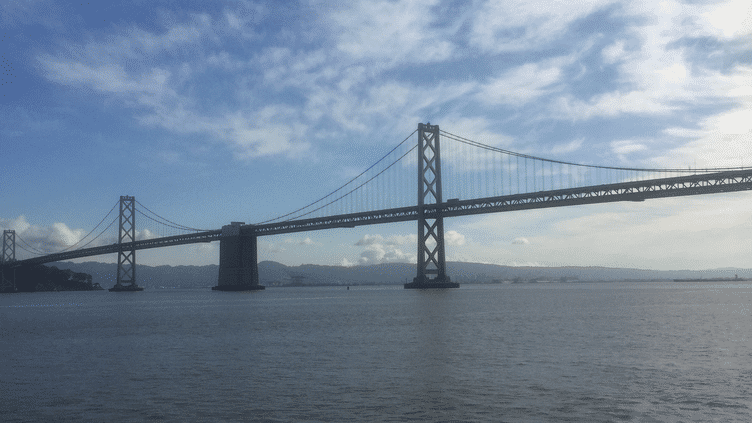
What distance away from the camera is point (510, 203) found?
71.4 metres

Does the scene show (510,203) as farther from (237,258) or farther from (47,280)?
(47,280)

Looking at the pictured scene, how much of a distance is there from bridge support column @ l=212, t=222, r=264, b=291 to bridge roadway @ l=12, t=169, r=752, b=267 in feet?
5.18

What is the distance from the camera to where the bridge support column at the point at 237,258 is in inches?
3597

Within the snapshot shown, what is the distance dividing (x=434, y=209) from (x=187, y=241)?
3760 cm

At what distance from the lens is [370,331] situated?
84.4 feet

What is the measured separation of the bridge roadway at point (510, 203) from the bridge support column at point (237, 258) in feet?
5.18

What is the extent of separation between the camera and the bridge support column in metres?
91.4

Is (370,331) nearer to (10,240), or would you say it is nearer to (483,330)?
(483,330)

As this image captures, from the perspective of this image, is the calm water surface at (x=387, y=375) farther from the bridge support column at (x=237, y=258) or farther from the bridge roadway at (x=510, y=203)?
the bridge support column at (x=237, y=258)

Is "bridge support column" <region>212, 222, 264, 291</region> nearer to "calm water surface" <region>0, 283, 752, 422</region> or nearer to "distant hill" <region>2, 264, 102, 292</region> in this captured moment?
"distant hill" <region>2, 264, 102, 292</region>

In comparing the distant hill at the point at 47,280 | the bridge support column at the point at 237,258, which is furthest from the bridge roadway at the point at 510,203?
the distant hill at the point at 47,280

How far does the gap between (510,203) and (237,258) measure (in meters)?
39.9

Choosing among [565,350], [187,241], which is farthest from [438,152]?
[565,350]

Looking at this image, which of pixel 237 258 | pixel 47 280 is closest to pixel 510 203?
pixel 237 258
